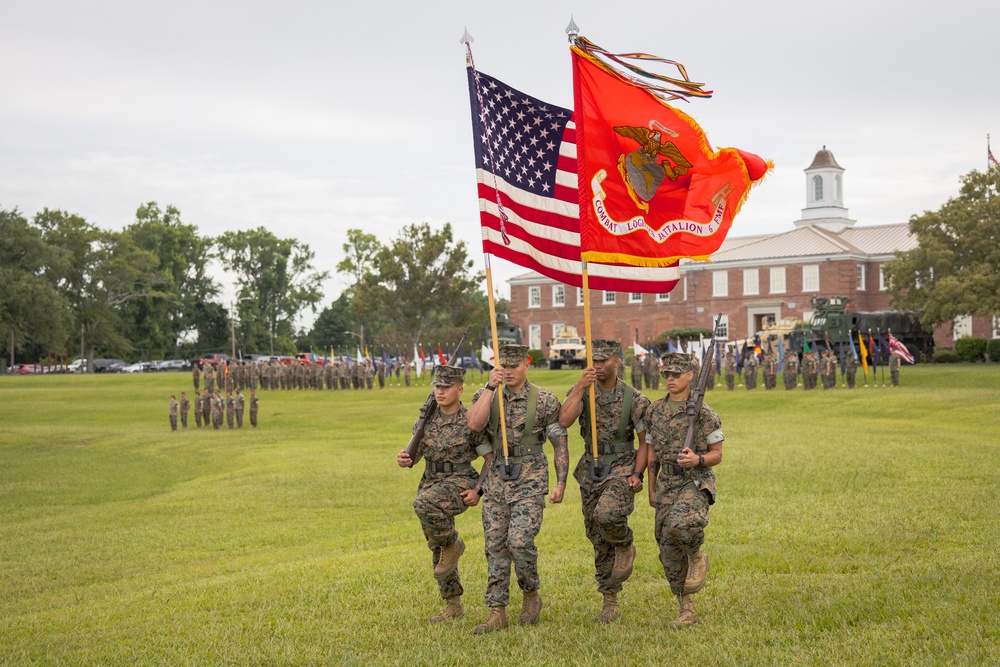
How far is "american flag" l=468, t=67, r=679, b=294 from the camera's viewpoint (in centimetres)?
992

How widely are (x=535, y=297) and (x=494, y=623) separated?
79.1 meters

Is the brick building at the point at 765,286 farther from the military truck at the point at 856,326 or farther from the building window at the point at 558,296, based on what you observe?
the military truck at the point at 856,326

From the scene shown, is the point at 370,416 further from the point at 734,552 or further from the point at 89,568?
the point at 734,552

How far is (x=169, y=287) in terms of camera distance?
344 feet

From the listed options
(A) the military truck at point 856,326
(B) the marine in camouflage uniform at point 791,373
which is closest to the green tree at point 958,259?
(A) the military truck at point 856,326

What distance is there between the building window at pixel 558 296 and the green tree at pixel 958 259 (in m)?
33.6

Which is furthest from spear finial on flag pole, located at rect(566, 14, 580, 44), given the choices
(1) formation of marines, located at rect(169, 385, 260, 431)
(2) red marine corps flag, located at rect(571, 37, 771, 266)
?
(1) formation of marines, located at rect(169, 385, 260, 431)

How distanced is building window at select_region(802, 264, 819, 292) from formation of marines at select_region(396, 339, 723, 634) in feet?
223

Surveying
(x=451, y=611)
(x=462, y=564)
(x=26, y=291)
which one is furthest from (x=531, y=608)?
(x=26, y=291)

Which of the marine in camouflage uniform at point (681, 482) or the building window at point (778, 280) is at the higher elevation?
the building window at point (778, 280)

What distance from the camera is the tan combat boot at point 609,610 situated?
8641mm

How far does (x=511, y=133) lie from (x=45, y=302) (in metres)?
66.1

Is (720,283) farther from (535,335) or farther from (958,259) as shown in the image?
(958,259)

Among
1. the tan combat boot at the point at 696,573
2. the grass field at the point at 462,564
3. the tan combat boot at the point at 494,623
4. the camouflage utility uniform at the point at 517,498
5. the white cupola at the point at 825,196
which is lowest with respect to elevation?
the grass field at the point at 462,564
